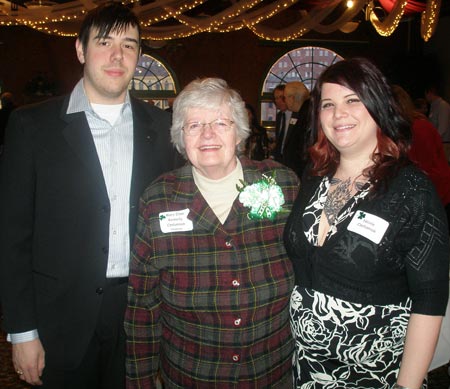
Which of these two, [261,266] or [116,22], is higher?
[116,22]

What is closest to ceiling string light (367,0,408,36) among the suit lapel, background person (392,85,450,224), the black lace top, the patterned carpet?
background person (392,85,450,224)

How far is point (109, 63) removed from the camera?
187 cm

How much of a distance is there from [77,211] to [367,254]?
1.10 meters

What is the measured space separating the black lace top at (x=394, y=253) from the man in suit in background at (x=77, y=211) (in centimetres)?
83

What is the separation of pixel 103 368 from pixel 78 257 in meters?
0.55

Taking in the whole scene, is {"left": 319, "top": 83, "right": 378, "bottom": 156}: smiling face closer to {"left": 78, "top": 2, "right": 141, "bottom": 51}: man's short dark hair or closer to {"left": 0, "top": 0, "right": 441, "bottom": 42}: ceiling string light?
{"left": 78, "top": 2, "right": 141, "bottom": 51}: man's short dark hair

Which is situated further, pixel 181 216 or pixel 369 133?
pixel 181 216

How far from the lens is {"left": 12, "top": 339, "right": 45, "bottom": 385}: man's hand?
1.80m

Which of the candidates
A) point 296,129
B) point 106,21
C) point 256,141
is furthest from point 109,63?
point 256,141

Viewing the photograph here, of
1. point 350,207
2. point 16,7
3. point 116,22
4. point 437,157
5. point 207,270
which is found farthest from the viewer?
point 16,7

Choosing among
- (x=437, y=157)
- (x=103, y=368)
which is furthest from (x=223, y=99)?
(x=437, y=157)

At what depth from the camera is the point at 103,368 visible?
2.03 meters

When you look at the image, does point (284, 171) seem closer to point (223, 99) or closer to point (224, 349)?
point (223, 99)

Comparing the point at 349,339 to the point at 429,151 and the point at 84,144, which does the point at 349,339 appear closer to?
the point at 84,144
